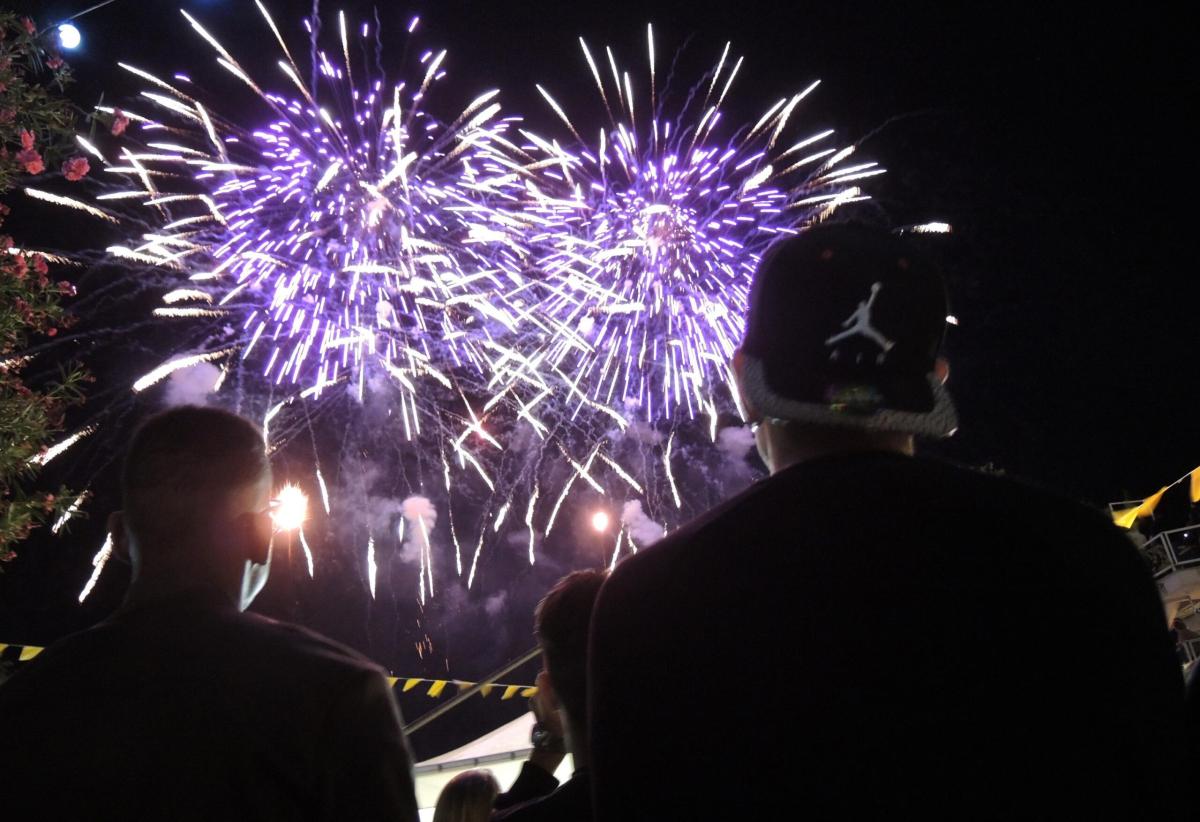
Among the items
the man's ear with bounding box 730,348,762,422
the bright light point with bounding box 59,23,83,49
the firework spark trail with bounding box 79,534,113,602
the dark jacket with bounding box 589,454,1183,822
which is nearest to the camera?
the dark jacket with bounding box 589,454,1183,822

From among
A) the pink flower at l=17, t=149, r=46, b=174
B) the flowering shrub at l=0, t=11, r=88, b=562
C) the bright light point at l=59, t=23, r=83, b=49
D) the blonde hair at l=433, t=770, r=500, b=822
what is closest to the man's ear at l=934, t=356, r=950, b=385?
the blonde hair at l=433, t=770, r=500, b=822

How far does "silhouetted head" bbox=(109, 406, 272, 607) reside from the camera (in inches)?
99.6

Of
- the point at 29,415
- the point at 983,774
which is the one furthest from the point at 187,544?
the point at 29,415

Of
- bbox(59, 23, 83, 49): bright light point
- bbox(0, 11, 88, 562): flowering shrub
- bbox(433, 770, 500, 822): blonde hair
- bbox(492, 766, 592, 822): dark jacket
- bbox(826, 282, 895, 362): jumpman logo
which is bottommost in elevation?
bbox(433, 770, 500, 822): blonde hair

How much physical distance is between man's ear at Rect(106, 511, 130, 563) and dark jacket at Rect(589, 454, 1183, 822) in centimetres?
193

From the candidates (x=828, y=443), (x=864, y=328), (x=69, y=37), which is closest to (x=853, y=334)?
(x=864, y=328)

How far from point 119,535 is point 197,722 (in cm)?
90

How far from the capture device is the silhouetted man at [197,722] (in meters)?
2.11

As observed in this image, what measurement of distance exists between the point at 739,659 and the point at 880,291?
0.72m

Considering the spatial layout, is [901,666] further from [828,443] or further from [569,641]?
[569,641]

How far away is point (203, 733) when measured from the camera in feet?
7.05

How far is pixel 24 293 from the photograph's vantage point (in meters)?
7.98

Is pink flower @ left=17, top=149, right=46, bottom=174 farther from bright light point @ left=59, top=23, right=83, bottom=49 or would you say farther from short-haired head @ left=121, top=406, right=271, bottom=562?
short-haired head @ left=121, top=406, right=271, bottom=562

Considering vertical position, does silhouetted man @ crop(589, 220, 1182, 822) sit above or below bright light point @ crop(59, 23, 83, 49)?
below
